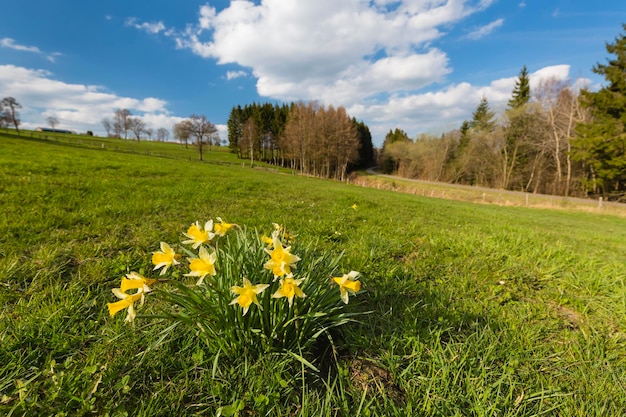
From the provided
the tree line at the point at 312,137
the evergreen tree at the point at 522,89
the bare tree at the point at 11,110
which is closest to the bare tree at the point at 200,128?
the tree line at the point at 312,137

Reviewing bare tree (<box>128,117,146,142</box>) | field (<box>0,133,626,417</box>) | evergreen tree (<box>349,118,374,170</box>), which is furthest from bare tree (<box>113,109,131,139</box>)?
field (<box>0,133,626,417</box>)

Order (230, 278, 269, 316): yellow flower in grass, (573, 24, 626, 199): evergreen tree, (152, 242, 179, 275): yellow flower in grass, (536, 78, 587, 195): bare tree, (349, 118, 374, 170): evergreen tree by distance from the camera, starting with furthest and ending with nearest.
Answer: (349, 118, 374, 170): evergreen tree < (536, 78, 587, 195): bare tree < (573, 24, 626, 199): evergreen tree < (152, 242, 179, 275): yellow flower in grass < (230, 278, 269, 316): yellow flower in grass

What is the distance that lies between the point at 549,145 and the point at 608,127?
6235 millimetres

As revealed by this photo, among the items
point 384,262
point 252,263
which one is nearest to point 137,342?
point 252,263

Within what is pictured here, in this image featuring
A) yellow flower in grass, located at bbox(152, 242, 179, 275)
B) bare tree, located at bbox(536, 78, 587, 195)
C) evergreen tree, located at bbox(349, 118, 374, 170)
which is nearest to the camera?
yellow flower in grass, located at bbox(152, 242, 179, 275)

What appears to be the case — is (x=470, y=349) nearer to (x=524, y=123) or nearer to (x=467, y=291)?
(x=467, y=291)

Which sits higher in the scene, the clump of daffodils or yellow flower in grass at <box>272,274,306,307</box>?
yellow flower in grass at <box>272,274,306,307</box>

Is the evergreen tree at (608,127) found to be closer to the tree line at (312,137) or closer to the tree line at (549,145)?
the tree line at (549,145)

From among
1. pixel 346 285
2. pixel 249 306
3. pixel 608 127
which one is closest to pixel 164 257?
pixel 249 306

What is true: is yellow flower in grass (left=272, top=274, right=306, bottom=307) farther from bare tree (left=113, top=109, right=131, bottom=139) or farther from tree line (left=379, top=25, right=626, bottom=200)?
bare tree (left=113, top=109, right=131, bottom=139)

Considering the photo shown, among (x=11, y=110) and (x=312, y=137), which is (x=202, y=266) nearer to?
(x=312, y=137)

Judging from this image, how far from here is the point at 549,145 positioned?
2702cm

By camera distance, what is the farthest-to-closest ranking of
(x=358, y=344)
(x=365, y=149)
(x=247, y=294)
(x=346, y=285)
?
(x=365, y=149) < (x=358, y=344) < (x=346, y=285) < (x=247, y=294)

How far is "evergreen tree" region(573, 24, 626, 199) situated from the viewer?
2081 centimetres
